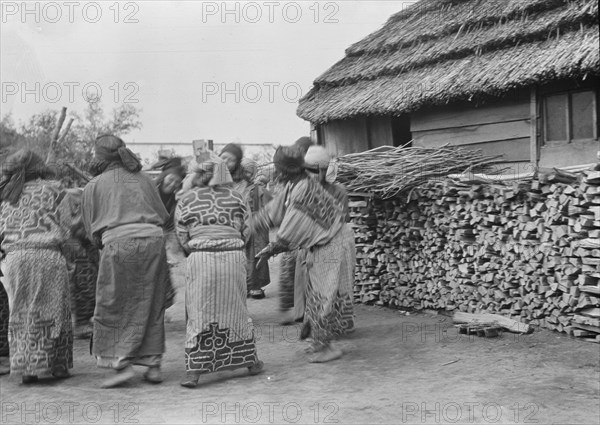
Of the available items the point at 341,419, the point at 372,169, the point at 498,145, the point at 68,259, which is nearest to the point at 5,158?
the point at 68,259

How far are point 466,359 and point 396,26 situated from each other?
26.0 feet

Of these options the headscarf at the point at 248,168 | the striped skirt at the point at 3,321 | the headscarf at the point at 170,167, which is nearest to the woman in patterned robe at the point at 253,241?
the headscarf at the point at 248,168

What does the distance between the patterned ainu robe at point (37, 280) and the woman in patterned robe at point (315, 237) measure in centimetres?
171

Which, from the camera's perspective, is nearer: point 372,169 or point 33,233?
point 33,233

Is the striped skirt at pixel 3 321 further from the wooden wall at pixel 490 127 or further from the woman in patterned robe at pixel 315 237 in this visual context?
the wooden wall at pixel 490 127

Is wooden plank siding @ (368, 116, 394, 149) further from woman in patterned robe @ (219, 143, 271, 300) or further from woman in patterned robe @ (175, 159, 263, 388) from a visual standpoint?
woman in patterned robe @ (175, 159, 263, 388)

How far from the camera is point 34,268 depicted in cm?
624

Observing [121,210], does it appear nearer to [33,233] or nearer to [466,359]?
[33,233]

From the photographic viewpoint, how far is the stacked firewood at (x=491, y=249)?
686 cm

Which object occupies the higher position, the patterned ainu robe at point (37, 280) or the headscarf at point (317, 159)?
the headscarf at point (317, 159)

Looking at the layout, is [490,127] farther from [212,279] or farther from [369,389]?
[212,279]

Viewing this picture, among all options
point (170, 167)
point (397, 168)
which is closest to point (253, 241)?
point (170, 167)

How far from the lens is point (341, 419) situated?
5184mm

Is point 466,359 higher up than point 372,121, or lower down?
lower down
